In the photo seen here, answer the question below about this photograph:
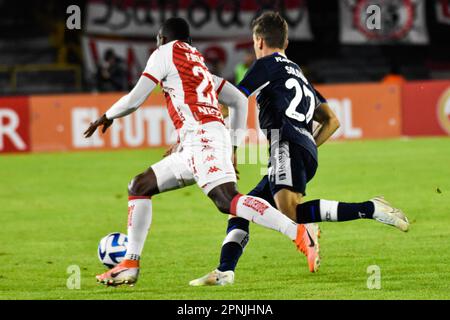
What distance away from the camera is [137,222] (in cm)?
851

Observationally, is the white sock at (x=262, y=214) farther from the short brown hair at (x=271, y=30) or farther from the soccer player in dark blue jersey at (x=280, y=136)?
the short brown hair at (x=271, y=30)

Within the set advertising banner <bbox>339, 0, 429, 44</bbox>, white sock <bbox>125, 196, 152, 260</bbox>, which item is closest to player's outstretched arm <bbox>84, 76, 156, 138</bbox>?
white sock <bbox>125, 196, 152, 260</bbox>

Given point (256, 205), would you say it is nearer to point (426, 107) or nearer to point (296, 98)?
point (296, 98)

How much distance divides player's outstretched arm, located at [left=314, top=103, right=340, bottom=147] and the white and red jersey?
3.73ft

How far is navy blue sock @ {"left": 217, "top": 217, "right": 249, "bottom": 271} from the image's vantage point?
28.5 feet

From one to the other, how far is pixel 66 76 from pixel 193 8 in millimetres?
3470

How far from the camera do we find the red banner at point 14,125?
22219mm

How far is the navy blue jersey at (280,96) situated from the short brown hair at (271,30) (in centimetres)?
10

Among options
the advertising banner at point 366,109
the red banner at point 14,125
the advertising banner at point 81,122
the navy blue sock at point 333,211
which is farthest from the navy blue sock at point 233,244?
the red banner at point 14,125

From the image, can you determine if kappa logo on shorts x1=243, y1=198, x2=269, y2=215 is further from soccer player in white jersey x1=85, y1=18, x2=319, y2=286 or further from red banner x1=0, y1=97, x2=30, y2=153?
red banner x1=0, y1=97, x2=30, y2=153

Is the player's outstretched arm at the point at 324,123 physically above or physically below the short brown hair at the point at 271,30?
below

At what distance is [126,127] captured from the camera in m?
22.5

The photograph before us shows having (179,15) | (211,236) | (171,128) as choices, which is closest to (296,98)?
(211,236)
